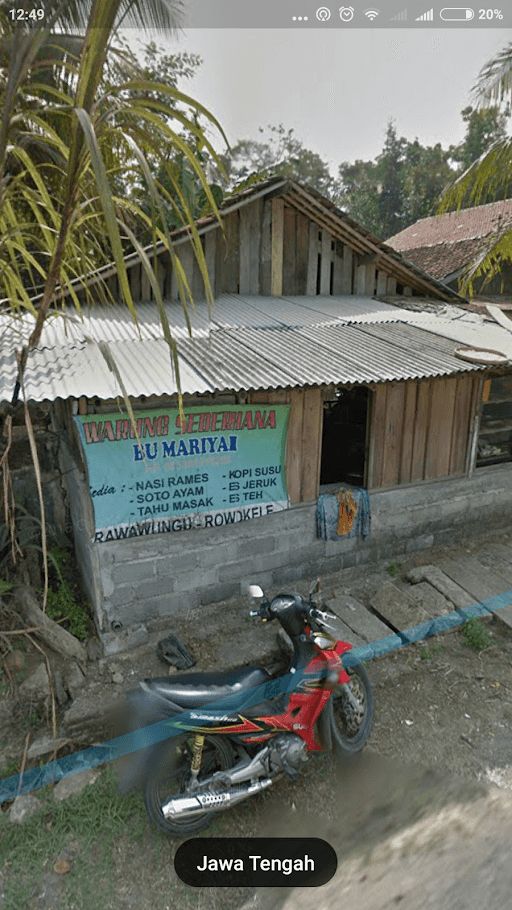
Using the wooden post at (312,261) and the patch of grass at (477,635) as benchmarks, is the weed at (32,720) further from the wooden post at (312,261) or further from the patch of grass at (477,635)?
the wooden post at (312,261)

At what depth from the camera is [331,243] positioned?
26.5 feet

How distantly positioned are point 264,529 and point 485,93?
566 centimetres

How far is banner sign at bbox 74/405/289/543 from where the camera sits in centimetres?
478

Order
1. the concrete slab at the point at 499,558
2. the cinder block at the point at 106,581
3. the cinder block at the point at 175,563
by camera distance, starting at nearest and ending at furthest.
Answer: the cinder block at the point at 106,581
the cinder block at the point at 175,563
the concrete slab at the point at 499,558

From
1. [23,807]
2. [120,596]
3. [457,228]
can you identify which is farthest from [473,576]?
[457,228]

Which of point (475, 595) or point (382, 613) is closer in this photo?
point (382, 613)

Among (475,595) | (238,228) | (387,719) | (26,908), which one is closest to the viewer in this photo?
(26,908)

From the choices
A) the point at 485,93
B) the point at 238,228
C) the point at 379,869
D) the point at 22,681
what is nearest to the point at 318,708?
the point at 379,869

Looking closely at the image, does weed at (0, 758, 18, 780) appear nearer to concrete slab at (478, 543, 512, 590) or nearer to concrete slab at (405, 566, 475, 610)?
concrete slab at (405, 566, 475, 610)

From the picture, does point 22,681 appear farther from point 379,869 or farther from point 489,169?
point 489,169

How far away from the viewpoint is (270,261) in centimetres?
786

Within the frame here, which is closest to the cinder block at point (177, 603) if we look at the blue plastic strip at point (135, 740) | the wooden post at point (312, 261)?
the blue plastic strip at point (135, 740)

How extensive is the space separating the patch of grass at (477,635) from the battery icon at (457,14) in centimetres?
495

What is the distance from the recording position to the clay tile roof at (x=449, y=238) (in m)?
14.4
